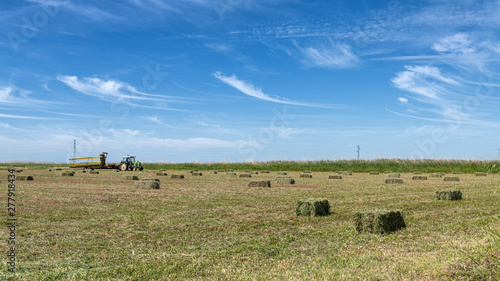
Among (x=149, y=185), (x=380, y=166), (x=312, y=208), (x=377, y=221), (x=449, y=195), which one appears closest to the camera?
(x=377, y=221)

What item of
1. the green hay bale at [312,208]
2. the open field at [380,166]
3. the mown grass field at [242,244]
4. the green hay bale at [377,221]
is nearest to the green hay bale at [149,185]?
the mown grass field at [242,244]

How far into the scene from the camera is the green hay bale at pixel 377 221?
9.73 m

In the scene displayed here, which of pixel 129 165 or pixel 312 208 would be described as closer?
pixel 312 208

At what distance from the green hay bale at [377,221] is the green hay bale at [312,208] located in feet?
7.24

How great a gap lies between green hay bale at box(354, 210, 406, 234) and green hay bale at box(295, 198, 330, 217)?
2.21m

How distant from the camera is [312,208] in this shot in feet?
39.8

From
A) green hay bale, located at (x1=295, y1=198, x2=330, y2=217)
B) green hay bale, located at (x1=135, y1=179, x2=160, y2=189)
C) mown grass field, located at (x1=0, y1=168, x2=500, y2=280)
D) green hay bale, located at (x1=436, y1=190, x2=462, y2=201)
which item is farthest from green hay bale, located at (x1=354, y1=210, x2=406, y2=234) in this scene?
green hay bale, located at (x1=135, y1=179, x2=160, y2=189)

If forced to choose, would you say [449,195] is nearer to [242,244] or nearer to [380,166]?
[242,244]

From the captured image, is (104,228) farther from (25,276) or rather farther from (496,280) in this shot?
(496,280)

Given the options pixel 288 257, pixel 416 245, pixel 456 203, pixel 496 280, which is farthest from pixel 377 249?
pixel 456 203

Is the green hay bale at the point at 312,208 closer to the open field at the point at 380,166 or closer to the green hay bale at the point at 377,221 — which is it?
the green hay bale at the point at 377,221

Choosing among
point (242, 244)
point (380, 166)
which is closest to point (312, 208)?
point (242, 244)

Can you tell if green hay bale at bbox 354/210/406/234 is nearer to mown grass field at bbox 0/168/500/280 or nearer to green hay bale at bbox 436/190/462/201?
mown grass field at bbox 0/168/500/280

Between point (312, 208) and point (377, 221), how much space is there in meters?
2.68
